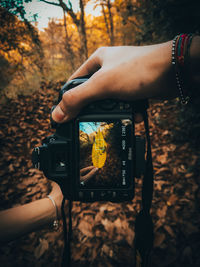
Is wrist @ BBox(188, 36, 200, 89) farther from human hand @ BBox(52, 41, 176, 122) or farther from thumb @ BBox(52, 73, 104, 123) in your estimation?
thumb @ BBox(52, 73, 104, 123)

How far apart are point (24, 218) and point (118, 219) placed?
3.23 ft

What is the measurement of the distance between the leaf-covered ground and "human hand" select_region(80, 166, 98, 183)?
107 centimetres

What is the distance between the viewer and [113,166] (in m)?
0.84

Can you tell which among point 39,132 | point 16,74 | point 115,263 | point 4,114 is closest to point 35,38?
point 16,74

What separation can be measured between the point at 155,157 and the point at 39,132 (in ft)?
8.15

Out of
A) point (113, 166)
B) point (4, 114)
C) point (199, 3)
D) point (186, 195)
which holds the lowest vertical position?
point (186, 195)

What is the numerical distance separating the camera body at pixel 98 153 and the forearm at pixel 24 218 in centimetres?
72

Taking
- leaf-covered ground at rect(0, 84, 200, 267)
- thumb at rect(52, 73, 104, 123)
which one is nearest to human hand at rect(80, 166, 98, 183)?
thumb at rect(52, 73, 104, 123)

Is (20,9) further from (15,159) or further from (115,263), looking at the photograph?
(115,263)

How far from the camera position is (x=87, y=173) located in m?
0.84

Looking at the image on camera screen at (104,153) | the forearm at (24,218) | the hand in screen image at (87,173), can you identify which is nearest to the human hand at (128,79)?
the image on camera screen at (104,153)

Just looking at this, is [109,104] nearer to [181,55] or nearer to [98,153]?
[98,153]

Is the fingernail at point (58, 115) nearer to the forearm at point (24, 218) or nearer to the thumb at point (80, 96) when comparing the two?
the thumb at point (80, 96)

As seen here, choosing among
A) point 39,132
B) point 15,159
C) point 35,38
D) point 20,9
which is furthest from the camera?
point 35,38
